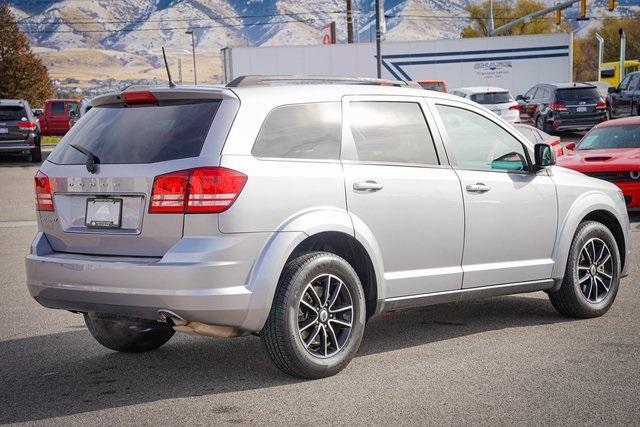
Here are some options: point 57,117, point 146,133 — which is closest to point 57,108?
point 57,117

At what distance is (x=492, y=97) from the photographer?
1275 inches

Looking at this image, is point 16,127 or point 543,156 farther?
point 16,127

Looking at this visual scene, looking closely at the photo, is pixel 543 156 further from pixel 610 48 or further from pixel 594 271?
pixel 610 48

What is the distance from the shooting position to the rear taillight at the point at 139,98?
5832 mm

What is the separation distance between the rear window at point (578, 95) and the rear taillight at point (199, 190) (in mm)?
27890

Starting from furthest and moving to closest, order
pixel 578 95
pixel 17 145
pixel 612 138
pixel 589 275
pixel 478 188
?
pixel 578 95, pixel 17 145, pixel 612 138, pixel 589 275, pixel 478 188

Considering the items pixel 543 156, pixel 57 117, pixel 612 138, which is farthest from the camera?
pixel 57 117

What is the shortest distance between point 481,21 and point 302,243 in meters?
112

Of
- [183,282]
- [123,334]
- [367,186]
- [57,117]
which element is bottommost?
[57,117]

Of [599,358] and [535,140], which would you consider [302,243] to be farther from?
[535,140]

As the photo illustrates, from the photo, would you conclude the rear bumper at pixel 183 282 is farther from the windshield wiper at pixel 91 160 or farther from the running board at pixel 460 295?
the running board at pixel 460 295

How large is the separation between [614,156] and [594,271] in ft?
21.5

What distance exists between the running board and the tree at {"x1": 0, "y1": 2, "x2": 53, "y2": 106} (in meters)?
72.0

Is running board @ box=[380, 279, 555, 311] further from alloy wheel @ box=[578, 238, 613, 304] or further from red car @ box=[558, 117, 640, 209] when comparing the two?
red car @ box=[558, 117, 640, 209]
